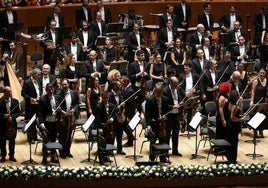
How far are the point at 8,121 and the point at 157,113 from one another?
3.11 metres

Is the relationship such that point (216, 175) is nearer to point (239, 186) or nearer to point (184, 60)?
point (239, 186)

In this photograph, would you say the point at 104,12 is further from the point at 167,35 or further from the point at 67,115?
the point at 67,115

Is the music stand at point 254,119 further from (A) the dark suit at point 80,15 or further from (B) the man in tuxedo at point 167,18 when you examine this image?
(A) the dark suit at point 80,15

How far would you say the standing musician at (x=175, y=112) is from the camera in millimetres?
17016

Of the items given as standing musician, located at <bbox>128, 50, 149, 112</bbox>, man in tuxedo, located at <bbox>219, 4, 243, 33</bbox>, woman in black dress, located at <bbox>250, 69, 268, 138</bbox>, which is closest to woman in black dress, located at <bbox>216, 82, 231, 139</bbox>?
woman in black dress, located at <bbox>250, 69, 268, 138</bbox>

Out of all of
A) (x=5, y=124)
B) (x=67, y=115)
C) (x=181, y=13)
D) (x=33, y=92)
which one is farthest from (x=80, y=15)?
(x=5, y=124)

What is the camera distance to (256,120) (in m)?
16.8

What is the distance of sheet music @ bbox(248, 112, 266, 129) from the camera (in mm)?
16672

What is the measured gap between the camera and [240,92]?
18547 millimetres

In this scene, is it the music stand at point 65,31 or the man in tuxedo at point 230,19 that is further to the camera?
the man in tuxedo at point 230,19

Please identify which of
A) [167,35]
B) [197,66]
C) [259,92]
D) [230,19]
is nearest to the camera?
[259,92]

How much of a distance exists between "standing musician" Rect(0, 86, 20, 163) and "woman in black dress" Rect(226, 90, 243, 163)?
447cm

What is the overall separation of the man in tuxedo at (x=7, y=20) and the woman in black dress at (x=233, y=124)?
7.96m

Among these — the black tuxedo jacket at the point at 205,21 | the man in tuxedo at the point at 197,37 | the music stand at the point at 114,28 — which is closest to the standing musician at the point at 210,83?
the man in tuxedo at the point at 197,37
